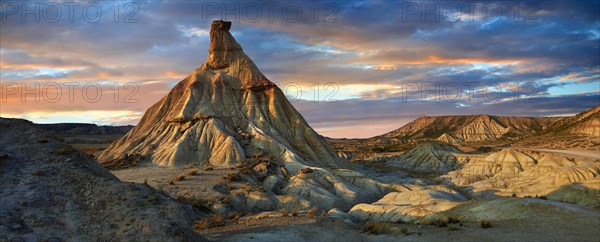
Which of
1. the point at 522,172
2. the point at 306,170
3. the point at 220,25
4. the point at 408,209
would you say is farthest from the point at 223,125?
the point at 522,172

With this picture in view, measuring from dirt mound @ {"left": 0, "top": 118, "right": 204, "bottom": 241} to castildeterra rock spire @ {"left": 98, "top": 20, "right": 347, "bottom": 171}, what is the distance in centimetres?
3164

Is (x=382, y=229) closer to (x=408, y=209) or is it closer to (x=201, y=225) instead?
(x=408, y=209)

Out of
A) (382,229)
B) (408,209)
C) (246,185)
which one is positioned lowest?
(246,185)

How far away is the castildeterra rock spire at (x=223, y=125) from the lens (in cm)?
5238

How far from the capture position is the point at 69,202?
16.1 metres

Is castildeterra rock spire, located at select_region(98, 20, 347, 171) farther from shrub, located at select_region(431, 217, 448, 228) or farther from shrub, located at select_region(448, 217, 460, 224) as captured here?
shrub, located at select_region(448, 217, 460, 224)

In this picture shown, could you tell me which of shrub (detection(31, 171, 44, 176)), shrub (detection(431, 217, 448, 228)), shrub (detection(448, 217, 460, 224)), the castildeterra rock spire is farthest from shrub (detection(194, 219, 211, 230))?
the castildeterra rock spire

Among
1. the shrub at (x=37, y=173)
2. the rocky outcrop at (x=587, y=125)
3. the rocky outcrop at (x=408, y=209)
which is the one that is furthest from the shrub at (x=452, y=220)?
the rocky outcrop at (x=587, y=125)

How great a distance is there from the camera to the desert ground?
15.9 meters

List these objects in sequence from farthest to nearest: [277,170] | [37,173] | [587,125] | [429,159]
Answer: [587,125] → [429,159] → [277,170] → [37,173]

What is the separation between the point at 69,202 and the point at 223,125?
1672 inches

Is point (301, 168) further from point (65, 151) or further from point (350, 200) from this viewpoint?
point (65, 151)

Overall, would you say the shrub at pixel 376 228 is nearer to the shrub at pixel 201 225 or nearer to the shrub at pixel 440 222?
the shrub at pixel 440 222

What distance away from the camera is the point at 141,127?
218ft
